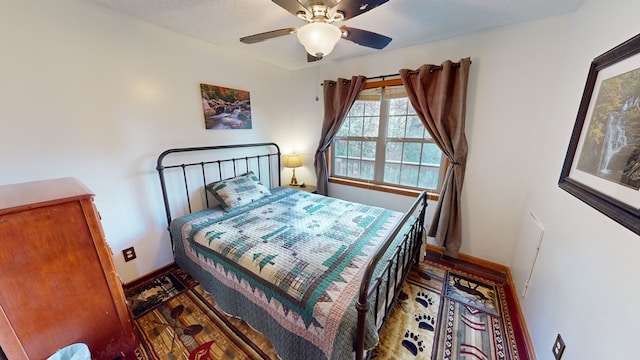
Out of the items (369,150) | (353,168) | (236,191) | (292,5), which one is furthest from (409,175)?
(292,5)

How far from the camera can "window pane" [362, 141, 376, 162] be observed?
111 inches

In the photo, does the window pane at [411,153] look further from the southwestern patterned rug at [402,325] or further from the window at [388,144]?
the southwestern patterned rug at [402,325]

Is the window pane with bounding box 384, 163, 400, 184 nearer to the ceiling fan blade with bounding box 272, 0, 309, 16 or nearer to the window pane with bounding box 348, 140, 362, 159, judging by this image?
the window pane with bounding box 348, 140, 362, 159

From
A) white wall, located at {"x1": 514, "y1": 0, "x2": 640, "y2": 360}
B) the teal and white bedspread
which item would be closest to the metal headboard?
the teal and white bedspread

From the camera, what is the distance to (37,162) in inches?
57.4

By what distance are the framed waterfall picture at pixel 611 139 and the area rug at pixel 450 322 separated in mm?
1099

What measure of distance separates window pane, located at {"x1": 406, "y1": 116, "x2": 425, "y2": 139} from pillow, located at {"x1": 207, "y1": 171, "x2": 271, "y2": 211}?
1.83m

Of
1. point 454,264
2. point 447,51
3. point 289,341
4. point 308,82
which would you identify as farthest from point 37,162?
point 454,264

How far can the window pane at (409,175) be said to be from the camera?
103 inches

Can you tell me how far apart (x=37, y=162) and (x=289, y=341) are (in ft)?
6.62

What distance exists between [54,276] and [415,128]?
3.02 meters

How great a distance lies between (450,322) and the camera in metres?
1.64

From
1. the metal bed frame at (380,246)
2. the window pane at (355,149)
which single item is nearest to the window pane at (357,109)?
the window pane at (355,149)

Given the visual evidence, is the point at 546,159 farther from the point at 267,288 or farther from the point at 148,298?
the point at 148,298
